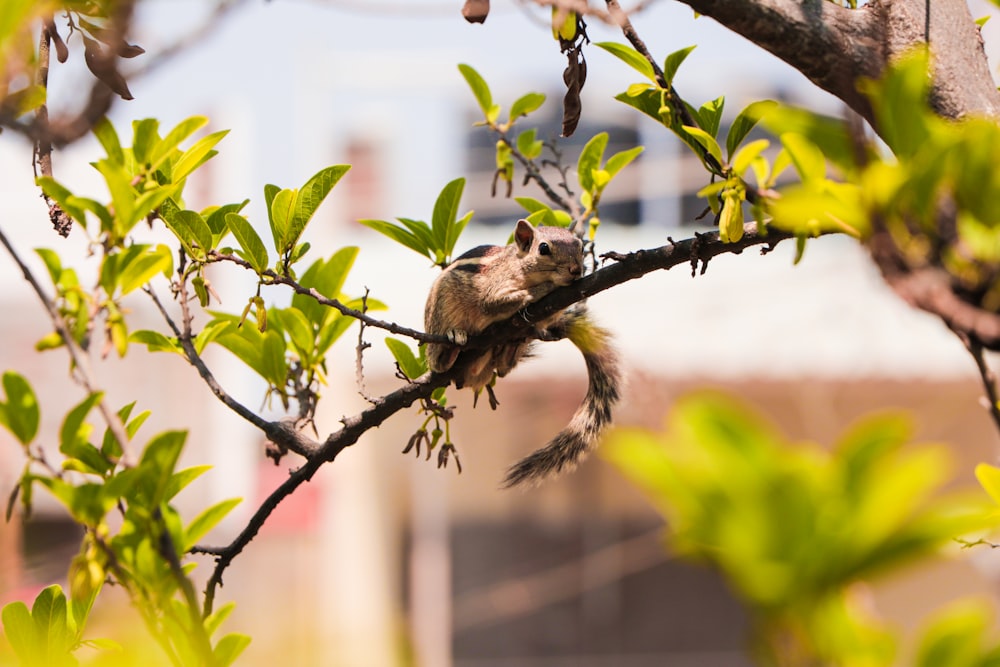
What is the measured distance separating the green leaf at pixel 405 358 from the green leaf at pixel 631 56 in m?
0.49

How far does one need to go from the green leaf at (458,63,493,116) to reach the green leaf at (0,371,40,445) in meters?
0.90

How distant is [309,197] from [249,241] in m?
0.09

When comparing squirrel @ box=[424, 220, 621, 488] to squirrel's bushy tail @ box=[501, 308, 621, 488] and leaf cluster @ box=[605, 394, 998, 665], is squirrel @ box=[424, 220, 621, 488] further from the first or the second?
leaf cluster @ box=[605, 394, 998, 665]

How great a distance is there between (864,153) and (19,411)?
0.64m

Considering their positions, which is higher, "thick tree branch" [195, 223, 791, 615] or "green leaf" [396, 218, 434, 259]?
"green leaf" [396, 218, 434, 259]

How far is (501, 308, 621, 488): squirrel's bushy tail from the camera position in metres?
1.50

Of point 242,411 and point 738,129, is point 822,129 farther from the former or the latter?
point 242,411

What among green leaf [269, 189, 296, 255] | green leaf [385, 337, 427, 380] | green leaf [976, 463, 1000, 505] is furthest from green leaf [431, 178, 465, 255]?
green leaf [976, 463, 1000, 505]

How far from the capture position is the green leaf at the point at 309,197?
3.91ft

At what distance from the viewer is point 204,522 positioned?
1.04 m

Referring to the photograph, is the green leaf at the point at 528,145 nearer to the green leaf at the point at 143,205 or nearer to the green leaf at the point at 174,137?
the green leaf at the point at 174,137

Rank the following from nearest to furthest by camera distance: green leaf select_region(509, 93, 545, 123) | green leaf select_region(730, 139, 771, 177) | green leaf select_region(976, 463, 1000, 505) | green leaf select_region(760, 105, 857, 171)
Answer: green leaf select_region(760, 105, 857, 171)
green leaf select_region(976, 463, 1000, 505)
green leaf select_region(730, 139, 771, 177)
green leaf select_region(509, 93, 545, 123)

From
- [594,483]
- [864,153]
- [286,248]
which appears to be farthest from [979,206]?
[594,483]

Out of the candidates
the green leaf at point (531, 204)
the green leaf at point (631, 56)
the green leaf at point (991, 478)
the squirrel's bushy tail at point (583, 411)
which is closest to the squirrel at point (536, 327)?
the squirrel's bushy tail at point (583, 411)
